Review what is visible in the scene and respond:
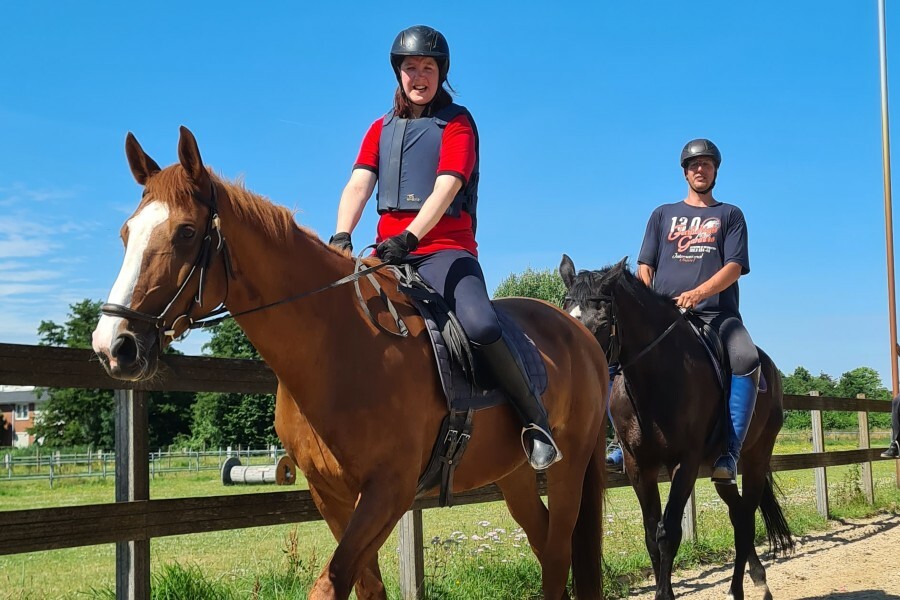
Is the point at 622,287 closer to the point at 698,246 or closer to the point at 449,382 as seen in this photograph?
the point at 698,246

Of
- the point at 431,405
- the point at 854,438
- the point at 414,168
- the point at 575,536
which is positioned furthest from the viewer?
the point at 854,438

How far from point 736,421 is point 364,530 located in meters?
4.22

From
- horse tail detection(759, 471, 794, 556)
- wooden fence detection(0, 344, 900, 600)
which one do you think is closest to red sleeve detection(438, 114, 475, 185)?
wooden fence detection(0, 344, 900, 600)

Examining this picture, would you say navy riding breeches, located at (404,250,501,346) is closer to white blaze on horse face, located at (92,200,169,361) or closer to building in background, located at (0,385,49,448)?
white blaze on horse face, located at (92,200,169,361)

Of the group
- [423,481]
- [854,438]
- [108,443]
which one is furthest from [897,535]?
[108,443]

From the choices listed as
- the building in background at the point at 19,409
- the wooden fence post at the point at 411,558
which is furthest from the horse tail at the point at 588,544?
the building in background at the point at 19,409

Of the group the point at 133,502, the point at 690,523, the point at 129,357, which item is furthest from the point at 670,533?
the point at 129,357

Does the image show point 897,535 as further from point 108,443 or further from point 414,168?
point 108,443

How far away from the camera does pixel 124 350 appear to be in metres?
2.82

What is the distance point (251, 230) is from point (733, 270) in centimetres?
463

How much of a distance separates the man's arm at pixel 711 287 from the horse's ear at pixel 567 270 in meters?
0.91

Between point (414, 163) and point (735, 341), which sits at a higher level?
point (414, 163)

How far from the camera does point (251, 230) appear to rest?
3.41 metres

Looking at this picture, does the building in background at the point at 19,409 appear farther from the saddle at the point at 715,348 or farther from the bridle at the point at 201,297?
the bridle at the point at 201,297
